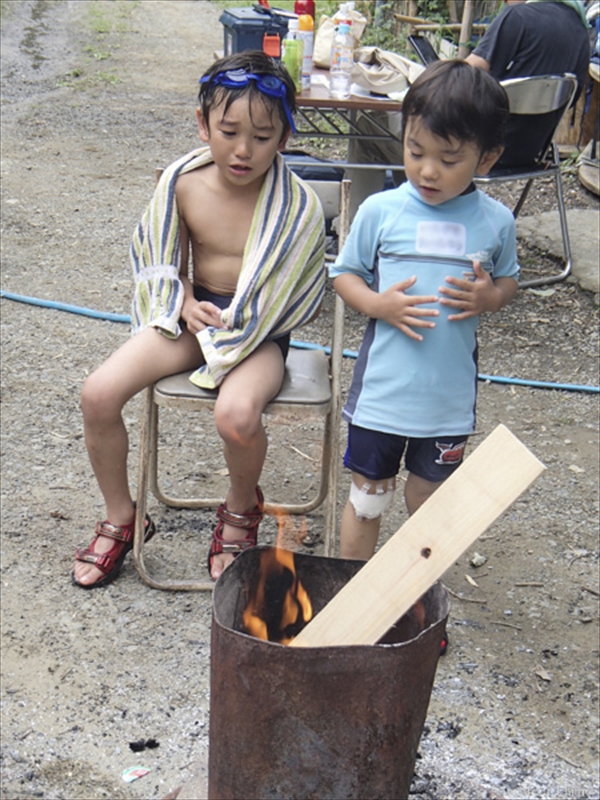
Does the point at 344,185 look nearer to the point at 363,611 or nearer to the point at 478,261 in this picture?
the point at 478,261

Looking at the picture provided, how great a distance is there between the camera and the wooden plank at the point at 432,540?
1.58m

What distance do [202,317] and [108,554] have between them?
32.2 inches

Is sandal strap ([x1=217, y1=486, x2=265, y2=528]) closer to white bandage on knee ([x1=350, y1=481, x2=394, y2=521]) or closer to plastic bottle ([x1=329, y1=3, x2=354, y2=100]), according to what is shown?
white bandage on knee ([x1=350, y1=481, x2=394, y2=521])

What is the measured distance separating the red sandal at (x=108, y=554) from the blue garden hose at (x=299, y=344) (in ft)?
5.90

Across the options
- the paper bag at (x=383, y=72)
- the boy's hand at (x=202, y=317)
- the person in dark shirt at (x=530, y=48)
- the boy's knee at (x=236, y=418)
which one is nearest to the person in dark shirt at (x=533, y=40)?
the person in dark shirt at (x=530, y=48)

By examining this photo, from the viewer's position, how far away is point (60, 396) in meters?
4.33

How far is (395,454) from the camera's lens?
8.57 ft

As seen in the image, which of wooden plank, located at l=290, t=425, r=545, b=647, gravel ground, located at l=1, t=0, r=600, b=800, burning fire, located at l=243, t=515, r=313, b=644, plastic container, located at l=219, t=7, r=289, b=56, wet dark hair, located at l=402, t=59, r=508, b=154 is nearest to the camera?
wooden plank, located at l=290, t=425, r=545, b=647

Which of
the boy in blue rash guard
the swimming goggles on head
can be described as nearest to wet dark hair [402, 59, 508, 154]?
the boy in blue rash guard

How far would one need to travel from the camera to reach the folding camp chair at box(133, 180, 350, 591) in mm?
2854

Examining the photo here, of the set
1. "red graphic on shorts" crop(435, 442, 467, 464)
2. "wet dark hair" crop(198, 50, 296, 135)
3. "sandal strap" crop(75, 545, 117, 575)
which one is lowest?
"sandal strap" crop(75, 545, 117, 575)

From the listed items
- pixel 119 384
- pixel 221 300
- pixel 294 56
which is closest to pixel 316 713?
pixel 119 384

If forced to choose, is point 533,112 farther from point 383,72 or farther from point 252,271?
point 252,271

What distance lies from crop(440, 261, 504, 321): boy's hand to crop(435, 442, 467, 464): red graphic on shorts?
34 cm
